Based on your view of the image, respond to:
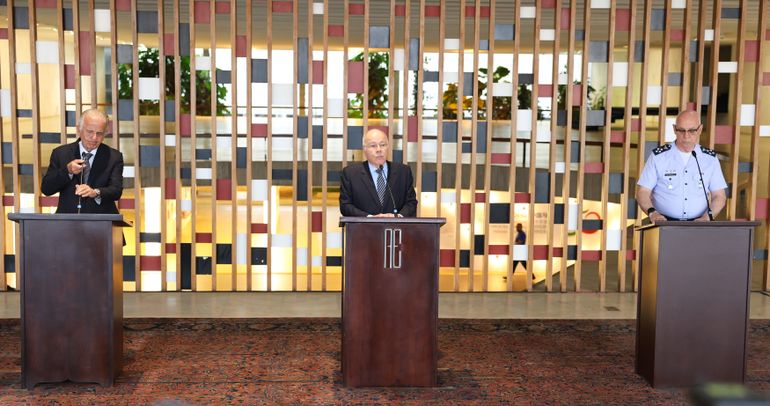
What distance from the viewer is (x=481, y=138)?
6.11 m

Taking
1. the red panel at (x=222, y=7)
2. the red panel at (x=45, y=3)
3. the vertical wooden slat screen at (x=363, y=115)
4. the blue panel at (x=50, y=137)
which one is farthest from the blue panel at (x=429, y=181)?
the red panel at (x=45, y=3)

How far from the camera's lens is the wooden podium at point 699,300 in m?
3.84

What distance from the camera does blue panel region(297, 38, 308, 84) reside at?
19.3 feet

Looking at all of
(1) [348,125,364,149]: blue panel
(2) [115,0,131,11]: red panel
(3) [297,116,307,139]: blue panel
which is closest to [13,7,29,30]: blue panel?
(2) [115,0,131,11]: red panel

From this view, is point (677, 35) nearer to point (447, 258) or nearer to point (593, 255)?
point (593, 255)

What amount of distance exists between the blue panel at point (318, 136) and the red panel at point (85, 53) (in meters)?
1.79

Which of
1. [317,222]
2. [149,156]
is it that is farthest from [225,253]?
[149,156]

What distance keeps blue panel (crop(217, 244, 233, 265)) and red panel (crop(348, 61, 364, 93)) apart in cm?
160

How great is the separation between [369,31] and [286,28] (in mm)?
4023

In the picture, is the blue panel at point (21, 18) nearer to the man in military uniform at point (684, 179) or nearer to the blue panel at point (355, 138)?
the blue panel at point (355, 138)

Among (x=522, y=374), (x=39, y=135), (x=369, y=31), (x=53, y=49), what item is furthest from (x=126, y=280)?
(x=522, y=374)

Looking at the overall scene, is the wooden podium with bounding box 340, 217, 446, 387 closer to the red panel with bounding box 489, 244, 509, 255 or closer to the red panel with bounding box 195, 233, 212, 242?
the red panel with bounding box 489, 244, 509, 255

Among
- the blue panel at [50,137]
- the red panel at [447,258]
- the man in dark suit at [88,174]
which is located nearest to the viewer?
the man in dark suit at [88,174]

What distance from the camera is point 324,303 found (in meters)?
5.76
